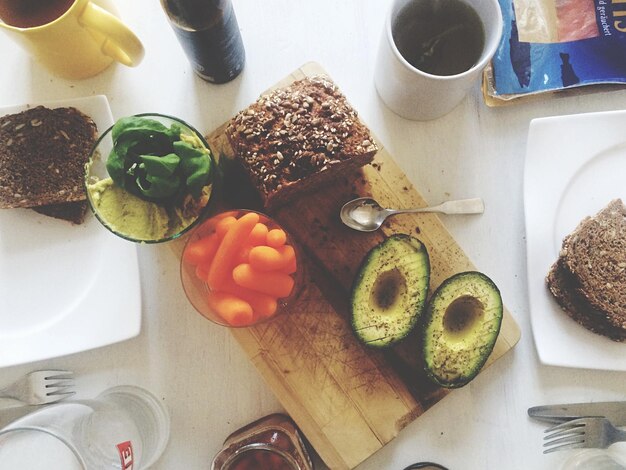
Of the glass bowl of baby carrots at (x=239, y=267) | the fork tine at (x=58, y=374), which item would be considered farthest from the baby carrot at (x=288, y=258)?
the fork tine at (x=58, y=374)

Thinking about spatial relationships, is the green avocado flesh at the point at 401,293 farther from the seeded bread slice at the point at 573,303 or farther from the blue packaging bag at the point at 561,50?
the blue packaging bag at the point at 561,50

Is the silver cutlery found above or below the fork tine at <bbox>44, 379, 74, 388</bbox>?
below

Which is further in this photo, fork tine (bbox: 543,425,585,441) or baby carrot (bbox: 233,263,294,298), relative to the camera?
fork tine (bbox: 543,425,585,441)

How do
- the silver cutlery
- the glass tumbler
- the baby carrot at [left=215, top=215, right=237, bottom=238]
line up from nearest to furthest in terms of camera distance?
the glass tumbler
the baby carrot at [left=215, top=215, right=237, bottom=238]
the silver cutlery

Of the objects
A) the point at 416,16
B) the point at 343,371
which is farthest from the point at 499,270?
the point at 416,16

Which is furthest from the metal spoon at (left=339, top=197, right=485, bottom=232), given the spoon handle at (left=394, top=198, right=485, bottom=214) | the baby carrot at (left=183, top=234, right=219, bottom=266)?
the baby carrot at (left=183, top=234, right=219, bottom=266)

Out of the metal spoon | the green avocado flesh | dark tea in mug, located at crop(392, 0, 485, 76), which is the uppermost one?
dark tea in mug, located at crop(392, 0, 485, 76)

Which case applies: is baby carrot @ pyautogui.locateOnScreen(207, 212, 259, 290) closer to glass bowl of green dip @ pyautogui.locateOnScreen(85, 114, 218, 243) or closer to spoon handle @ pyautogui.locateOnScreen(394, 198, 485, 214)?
glass bowl of green dip @ pyautogui.locateOnScreen(85, 114, 218, 243)

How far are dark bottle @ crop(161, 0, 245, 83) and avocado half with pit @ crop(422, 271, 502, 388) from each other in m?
0.51

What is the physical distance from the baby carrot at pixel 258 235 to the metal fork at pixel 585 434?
583 mm

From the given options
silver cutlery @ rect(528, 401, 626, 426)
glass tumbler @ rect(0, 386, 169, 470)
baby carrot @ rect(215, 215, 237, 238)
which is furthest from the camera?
silver cutlery @ rect(528, 401, 626, 426)

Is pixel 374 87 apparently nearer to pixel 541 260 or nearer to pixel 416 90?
pixel 416 90

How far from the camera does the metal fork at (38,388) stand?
0.97 metres

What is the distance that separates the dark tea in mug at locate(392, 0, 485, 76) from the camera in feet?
2.98
